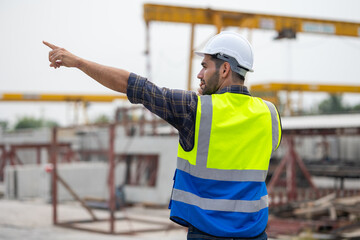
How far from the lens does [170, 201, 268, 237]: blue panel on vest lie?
1860mm

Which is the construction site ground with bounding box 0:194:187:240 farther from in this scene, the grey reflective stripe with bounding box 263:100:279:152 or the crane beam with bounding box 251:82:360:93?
the crane beam with bounding box 251:82:360:93

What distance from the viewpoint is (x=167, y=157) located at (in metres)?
17.8

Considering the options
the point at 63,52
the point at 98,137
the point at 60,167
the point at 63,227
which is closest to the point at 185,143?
the point at 63,52

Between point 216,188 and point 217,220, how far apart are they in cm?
12

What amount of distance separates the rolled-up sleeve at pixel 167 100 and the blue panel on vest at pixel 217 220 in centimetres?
29

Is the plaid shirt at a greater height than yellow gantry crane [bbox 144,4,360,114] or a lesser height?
lesser

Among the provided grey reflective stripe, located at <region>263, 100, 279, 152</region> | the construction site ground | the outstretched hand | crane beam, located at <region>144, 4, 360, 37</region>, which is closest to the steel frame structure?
the construction site ground

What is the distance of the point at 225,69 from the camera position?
2.01 m

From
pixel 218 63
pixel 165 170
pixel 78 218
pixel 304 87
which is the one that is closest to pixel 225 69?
pixel 218 63

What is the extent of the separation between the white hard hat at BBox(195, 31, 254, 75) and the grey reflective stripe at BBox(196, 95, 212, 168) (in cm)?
25

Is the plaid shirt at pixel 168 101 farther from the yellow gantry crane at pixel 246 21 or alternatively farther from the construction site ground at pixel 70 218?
the yellow gantry crane at pixel 246 21

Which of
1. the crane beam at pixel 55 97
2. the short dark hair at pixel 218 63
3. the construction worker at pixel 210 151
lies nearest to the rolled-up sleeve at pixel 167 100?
the construction worker at pixel 210 151

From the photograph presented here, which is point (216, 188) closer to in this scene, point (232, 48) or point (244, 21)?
point (232, 48)

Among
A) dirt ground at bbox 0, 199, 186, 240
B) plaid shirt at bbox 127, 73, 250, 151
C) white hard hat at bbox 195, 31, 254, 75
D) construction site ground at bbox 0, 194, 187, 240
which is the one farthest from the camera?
dirt ground at bbox 0, 199, 186, 240
